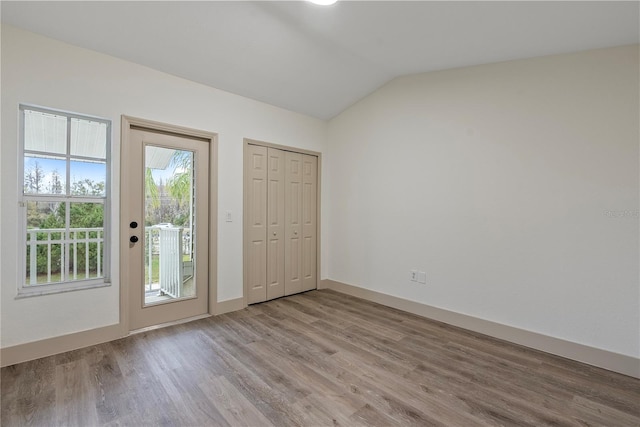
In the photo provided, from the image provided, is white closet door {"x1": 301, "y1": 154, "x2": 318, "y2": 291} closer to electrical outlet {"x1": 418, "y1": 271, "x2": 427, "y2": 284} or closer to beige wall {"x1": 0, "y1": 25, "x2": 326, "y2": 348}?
beige wall {"x1": 0, "y1": 25, "x2": 326, "y2": 348}

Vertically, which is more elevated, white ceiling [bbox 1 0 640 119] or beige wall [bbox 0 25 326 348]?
white ceiling [bbox 1 0 640 119]

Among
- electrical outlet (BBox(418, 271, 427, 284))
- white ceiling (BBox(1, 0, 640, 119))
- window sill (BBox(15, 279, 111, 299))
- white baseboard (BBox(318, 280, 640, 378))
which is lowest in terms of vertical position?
white baseboard (BBox(318, 280, 640, 378))

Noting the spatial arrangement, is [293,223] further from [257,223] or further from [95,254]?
[95,254]

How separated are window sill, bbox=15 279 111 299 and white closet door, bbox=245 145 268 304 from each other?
1521 millimetres

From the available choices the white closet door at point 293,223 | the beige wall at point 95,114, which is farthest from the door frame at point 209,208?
the white closet door at point 293,223

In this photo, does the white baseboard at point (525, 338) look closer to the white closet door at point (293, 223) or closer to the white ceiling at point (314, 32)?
the white closet door at point (293, 223)

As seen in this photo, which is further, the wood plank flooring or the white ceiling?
the white ceiling

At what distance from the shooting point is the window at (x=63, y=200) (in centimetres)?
243

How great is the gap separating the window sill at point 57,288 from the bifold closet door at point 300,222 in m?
2.17

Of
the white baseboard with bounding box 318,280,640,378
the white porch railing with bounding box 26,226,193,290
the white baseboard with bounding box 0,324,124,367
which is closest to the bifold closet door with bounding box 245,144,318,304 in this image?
the white porch railing with bounding box 26,226,193,290

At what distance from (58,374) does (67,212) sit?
4.26ft

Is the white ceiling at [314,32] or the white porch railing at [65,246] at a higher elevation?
the white ceiling at [314,32]

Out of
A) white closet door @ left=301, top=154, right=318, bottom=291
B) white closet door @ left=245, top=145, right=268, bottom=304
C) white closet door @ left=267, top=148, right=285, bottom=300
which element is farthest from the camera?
white closet door @ left=301, top=154, right=318, bottom=291

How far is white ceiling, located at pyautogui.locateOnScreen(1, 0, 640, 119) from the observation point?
216 centimetres
